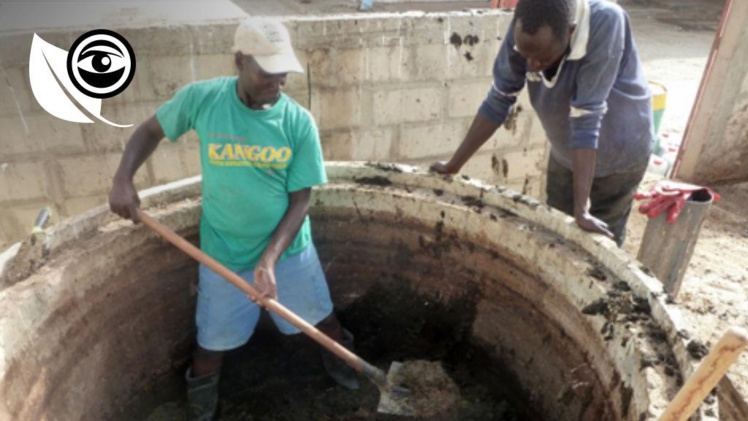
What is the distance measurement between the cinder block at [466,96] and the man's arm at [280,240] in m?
1.76

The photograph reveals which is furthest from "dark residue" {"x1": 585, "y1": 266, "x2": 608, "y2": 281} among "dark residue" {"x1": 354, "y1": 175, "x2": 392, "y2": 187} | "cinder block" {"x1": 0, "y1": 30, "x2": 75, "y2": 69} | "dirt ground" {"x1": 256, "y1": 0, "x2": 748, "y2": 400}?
"cinder block" {"x1": 0, "y1": 30, "x2": 75, "y2": 69}

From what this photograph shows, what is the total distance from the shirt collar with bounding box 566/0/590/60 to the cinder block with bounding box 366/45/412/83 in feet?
5.00

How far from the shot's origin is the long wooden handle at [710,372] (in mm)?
1130

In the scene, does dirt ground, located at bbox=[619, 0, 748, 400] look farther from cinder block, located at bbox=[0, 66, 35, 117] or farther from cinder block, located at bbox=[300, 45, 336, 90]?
cinder block, located at bbox=[0, 66, 35, 117]

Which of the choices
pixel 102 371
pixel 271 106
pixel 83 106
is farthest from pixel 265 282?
pixel 83 106

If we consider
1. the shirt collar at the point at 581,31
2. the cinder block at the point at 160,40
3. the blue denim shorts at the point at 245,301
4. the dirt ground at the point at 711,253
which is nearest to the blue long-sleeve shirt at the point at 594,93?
the shirt collar at the point at 581,31

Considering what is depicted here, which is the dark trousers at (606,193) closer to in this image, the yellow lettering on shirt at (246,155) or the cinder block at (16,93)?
the yellow lettering on shirt at (246,155)

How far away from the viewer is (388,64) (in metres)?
3.56

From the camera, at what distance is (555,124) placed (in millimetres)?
2604

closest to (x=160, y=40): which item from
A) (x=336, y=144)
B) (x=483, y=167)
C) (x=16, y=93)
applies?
(x=16, y=93)

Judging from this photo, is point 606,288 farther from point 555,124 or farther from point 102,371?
point 102,371

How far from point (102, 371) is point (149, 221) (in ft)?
2.54

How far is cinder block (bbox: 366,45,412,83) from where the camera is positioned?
3508 millimetres

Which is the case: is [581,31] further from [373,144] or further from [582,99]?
[373,144]
